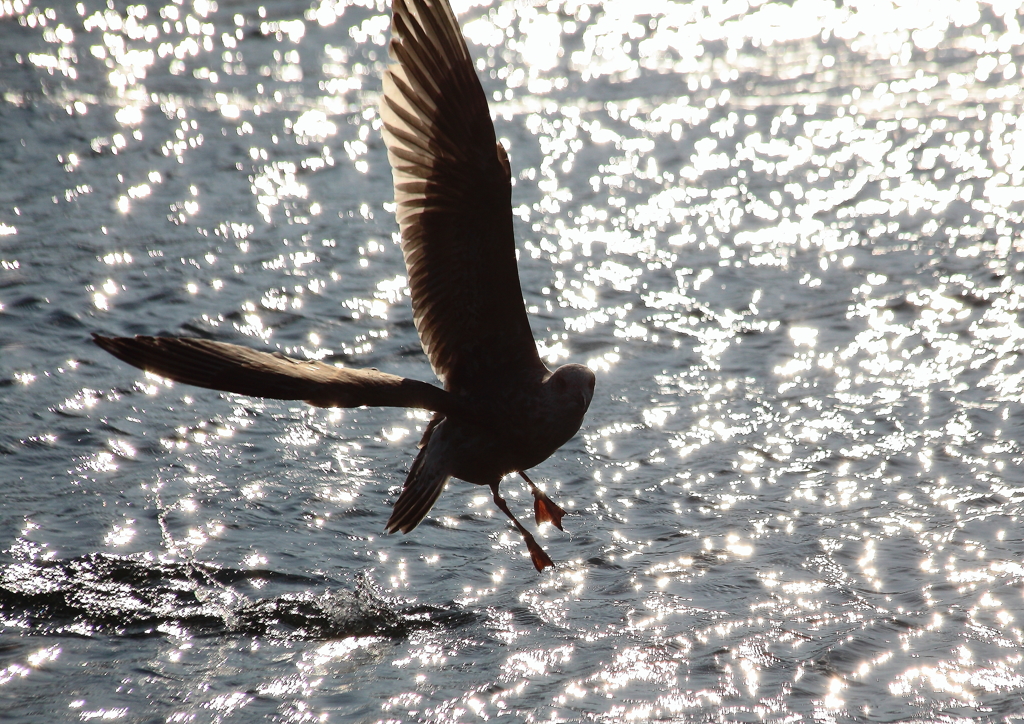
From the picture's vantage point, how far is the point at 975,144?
11102 millimetres

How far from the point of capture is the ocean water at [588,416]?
4.57m

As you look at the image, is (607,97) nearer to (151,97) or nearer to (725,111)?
(725,111)

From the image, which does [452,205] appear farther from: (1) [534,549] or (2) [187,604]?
(2) [187,604]

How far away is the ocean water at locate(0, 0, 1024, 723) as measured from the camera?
15.0 feet

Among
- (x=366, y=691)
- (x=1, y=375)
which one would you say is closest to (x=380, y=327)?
(x=1, y=375)

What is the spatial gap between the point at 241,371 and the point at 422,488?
4.24 feet

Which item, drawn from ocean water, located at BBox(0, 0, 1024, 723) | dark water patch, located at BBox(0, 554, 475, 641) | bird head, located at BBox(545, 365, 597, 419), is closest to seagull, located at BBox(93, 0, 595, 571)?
bird head, located at BBox(545, 365, 597, 419)

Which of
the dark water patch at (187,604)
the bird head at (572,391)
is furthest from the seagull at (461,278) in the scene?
the dark water patch at (187,604)

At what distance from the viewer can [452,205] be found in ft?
15.6

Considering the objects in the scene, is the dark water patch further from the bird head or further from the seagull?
the bird head

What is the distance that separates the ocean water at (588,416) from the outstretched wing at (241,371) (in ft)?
4.02

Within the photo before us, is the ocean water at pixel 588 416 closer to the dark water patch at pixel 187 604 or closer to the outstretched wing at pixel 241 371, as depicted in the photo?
the dark water patch at pixel 187 604

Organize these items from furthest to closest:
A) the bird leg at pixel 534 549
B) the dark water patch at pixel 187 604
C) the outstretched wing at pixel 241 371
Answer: the bird leg at pixel 534 549 → the dark water patch at pixel 187 604 → the outstretched wing at pixel 241 371

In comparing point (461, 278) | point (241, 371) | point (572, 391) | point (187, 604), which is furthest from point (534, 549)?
point (241, 371)
